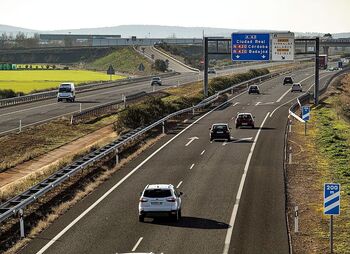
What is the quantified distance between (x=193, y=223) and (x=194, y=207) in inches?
111

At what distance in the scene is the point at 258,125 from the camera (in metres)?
59.7

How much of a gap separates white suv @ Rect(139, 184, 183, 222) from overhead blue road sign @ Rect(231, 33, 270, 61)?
2087 inches

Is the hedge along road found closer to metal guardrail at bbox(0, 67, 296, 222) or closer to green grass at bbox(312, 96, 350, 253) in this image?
metal guardrail at bbox(0, 67, 296, 222)

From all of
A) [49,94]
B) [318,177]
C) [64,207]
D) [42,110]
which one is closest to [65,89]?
[49,94]

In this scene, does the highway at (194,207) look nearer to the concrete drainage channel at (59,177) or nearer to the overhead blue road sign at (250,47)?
the concrete drainage channel at (59,177)

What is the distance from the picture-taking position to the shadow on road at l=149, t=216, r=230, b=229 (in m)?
24.5

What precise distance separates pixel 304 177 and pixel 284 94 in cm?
6316

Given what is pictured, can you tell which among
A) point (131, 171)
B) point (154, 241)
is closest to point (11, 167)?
point (131, 171)

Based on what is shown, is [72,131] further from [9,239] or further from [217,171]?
[9,239]

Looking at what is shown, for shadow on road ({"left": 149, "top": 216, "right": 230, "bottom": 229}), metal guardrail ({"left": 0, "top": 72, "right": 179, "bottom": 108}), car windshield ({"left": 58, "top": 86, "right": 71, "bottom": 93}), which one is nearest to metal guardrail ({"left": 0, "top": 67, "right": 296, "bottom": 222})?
shadow on road ({"left": 149, "top": 216, "right": 230, "bottom": 229})

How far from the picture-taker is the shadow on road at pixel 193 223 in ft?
80.5

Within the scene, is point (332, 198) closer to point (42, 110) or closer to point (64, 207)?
point (64, 207)

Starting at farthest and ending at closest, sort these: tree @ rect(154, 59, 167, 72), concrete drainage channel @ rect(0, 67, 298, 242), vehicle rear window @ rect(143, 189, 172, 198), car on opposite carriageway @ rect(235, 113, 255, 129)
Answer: tree @ rect(154, 59, 167, 72) < car on opposite carriageway @ rect(235, 113, 255, 129) < vehicle rear window @ rect(143, 189, 172, 198) < concrete drainage channel @ rect(0, 67, 298, 242)

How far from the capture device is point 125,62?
186250 millimetres
